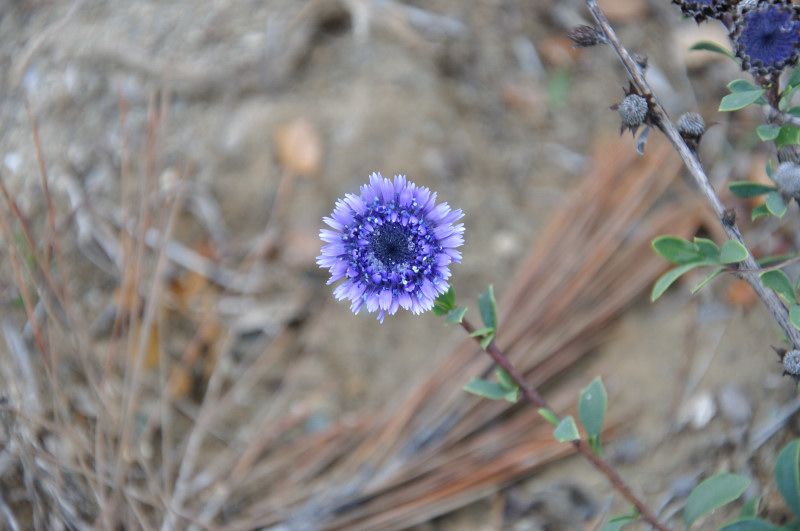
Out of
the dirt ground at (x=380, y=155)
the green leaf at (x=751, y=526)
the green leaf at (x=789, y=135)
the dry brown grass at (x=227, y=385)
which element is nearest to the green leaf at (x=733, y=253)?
the green leaf at (x=789, y=135)

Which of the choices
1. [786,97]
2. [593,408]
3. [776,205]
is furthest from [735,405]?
[786,97]

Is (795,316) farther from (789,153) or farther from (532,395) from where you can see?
(532,395)

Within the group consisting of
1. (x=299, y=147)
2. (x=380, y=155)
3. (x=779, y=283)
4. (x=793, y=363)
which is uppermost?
(x=299, y=147)

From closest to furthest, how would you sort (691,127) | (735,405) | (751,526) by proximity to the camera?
(691,127) → (751,526) → (735,405)

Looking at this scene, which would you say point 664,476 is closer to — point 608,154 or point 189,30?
point 608,154

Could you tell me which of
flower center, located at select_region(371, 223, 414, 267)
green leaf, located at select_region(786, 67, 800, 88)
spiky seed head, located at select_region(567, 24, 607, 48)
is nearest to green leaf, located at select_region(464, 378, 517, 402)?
flower center, located at select_region(371, 223, 414, 267)

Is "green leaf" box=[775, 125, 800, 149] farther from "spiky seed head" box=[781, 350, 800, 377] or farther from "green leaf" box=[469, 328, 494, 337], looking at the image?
"green leaf" box=[469, 328, 494, 337]

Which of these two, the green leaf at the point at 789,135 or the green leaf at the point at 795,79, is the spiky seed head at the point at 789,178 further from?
the green leaf at the point at 795,79

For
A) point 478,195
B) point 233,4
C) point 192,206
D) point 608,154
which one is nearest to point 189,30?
point 233,4
